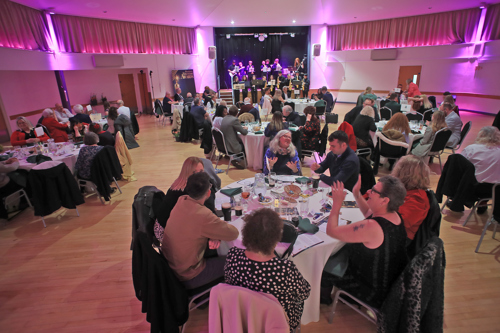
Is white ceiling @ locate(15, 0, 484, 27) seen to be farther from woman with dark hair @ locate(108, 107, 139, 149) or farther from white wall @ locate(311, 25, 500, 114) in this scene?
woman with dark hair @ locate(108, 107, 139, 149)

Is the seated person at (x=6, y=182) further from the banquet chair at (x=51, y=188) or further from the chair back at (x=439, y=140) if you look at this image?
the chair back at (x=439, y=140)

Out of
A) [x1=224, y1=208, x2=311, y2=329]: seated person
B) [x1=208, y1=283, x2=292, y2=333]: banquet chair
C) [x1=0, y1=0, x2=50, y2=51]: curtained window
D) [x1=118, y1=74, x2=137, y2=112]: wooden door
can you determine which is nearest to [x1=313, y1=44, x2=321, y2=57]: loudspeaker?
[x1=118, y1=74, x2=137, y2=112]: wooden door

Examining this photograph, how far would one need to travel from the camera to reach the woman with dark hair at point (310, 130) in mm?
5594

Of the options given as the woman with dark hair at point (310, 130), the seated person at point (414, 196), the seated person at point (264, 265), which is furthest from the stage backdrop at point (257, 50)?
the seated person at point (264, 265)

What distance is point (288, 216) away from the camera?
2.45 m

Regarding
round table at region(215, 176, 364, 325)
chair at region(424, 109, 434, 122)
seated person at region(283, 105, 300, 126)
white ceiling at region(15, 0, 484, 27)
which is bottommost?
round table at region(215, 176, 364, 325)

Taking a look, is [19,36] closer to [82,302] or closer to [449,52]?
[82,302]

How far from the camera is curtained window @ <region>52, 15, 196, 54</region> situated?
1046 cm

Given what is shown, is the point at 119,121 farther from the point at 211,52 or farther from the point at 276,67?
the point at 276,67

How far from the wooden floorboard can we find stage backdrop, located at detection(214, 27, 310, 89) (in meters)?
13.8

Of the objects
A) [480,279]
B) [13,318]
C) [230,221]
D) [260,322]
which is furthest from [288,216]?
[13,318]

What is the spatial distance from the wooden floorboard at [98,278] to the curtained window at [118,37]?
8896mm

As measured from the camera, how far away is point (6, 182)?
3.98 metres

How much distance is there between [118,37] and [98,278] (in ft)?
40.2
